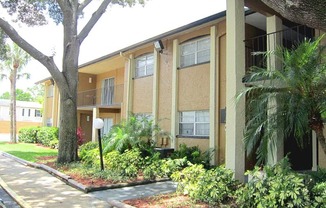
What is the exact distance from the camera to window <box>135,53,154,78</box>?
17.1 meters

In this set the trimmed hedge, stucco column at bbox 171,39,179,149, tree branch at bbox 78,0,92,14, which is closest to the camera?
stucco column at bbox 171,39,179,149

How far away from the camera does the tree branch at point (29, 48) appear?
13.2 metres

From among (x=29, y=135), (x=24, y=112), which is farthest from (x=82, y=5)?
(x=24, y=112)

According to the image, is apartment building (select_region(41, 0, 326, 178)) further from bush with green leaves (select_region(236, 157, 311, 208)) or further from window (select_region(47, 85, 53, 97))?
window (select_region(47, 85, 53, 97))

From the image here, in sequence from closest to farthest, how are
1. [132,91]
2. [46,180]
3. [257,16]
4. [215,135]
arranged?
[46,180], [257,16], [215,135], [132,91]

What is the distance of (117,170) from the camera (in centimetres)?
1089

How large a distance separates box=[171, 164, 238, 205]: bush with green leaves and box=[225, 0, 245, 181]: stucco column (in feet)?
1.92

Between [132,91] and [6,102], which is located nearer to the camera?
[132,91]

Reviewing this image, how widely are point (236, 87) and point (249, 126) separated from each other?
135 cm

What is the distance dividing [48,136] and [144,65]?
481 inches

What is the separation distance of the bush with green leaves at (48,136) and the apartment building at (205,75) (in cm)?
727

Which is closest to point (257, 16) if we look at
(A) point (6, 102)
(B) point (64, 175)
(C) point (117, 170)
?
(C) point (117, 170)

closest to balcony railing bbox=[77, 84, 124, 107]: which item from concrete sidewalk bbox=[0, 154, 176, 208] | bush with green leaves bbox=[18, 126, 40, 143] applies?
bush with green leaves bbox=[18, 126, 40, 143]

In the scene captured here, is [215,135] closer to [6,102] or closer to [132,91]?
[132,91]
